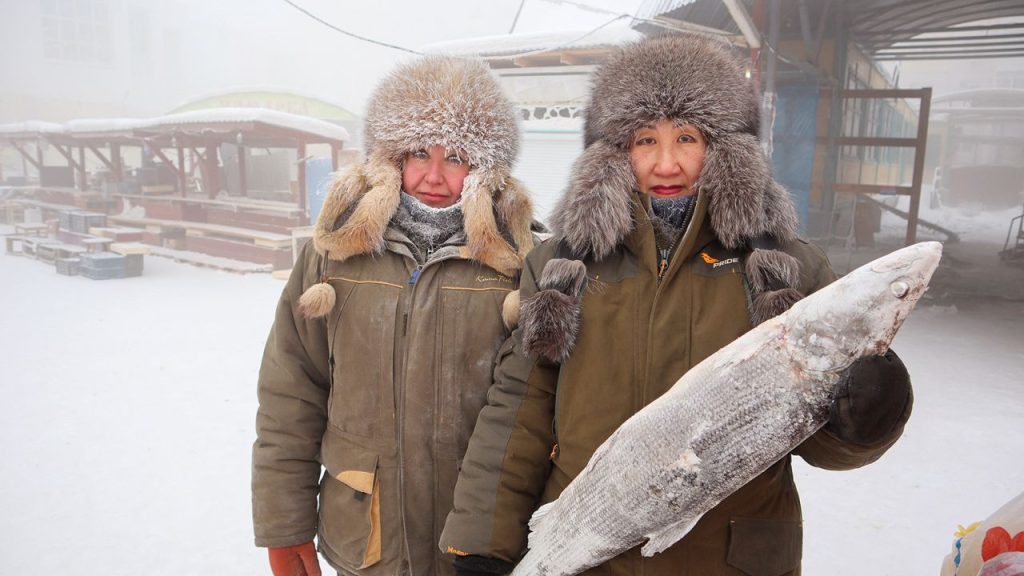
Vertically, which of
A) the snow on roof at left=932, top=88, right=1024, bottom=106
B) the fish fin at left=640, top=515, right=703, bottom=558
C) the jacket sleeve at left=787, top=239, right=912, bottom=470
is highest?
the snow on roof at left=932, top=88, right=1024, bottom=106

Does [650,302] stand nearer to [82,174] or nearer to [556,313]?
[556,313]

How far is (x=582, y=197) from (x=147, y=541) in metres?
3.03

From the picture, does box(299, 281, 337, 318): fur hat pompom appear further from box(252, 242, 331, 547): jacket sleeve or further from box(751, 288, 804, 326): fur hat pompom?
box(751, 288, 804, 326): fur hat pompom

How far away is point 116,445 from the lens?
163 inches

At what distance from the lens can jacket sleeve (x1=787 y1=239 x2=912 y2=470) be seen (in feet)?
3.80

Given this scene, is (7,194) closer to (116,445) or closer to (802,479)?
(116,445)

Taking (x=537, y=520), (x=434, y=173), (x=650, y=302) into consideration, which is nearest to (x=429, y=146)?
(x=434, y=173)

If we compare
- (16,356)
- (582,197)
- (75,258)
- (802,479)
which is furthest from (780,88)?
(75,258)

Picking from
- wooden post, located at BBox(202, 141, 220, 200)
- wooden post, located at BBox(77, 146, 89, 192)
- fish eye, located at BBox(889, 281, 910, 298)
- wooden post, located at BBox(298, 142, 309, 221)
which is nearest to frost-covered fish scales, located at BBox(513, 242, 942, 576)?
fish eye, located at BBox(889, 281, 910, 298)

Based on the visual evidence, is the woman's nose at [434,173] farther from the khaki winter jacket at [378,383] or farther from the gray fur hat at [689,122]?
the gray fur hat at [689,122]

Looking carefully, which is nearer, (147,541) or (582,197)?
(582,197)

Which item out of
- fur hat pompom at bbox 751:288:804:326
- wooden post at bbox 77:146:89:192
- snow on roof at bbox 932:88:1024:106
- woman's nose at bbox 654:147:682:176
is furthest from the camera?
snow on roof at bbox 932:88:1024:106

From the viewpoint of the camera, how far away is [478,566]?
1393 mm

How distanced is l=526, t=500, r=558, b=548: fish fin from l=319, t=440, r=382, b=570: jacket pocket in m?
0.47
